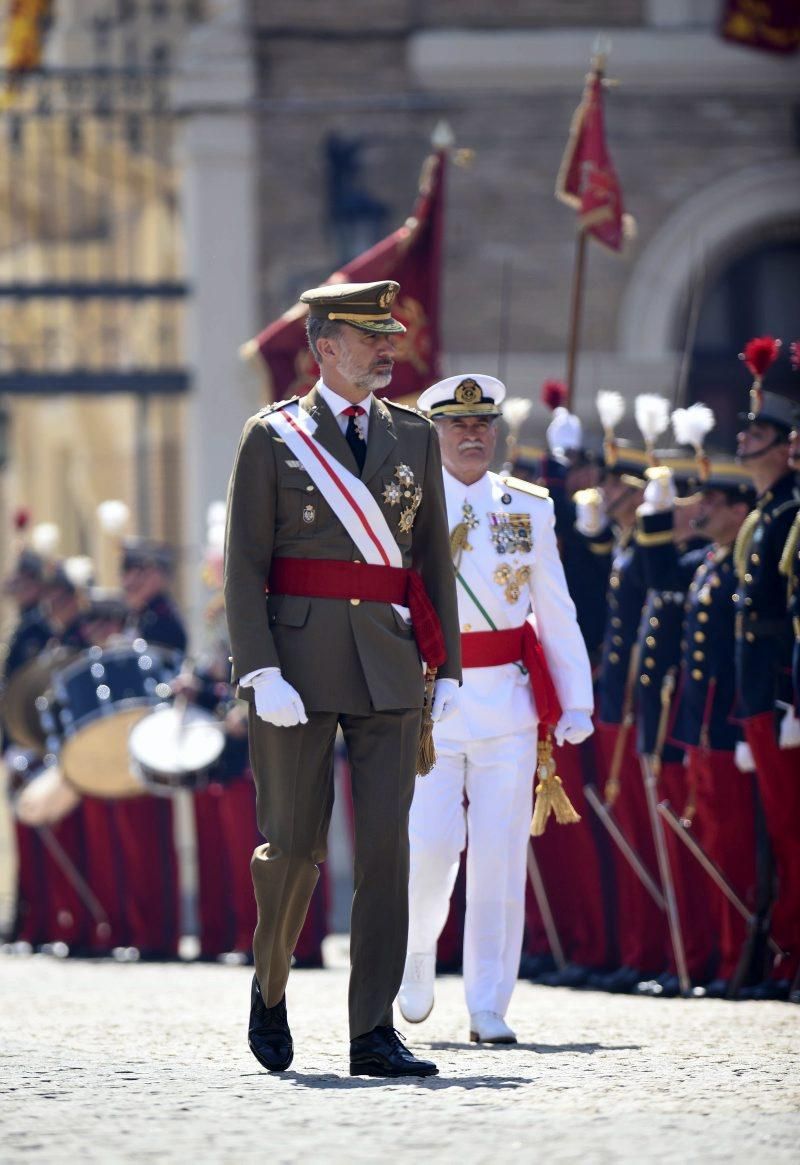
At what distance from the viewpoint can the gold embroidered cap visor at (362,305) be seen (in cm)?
634

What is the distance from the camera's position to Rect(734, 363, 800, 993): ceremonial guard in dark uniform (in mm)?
8375

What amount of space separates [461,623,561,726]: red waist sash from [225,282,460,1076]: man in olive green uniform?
3.03ft

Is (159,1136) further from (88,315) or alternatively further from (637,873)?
(88,315)

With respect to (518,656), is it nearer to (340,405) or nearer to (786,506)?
(340,405)

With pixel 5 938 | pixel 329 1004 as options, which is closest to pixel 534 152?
pixel 5 938

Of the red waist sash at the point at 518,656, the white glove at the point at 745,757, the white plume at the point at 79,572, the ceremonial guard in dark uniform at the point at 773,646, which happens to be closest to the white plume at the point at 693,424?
the ceremonial guard in dark uniform at the point at 773,646

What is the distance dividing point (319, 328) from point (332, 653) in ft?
2.54

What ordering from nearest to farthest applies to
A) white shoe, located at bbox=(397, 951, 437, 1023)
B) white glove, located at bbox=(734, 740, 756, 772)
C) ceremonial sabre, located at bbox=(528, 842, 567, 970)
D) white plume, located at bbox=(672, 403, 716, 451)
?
white shoe, located at bbox=(397, 951, 437, 1023) → white glove, located at bbox=(734, 740, 756, 772) → white plume, located at bbox=(672, 403, 716, 451) → ceremonial sabre, located at bbox=(528, 842, 567, 970)

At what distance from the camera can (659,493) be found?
29.3 ft

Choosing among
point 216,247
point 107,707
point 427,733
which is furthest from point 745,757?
point 216,247

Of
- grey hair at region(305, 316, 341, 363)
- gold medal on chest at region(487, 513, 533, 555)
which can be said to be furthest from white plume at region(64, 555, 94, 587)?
grey hair at region(305, 316, 341, 363)

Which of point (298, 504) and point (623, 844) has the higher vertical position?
point (298, 504)

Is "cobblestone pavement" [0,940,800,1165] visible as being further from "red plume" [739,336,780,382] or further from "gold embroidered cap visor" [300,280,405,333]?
"red plume" [739,336,780,382]

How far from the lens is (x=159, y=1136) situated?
5.06m
